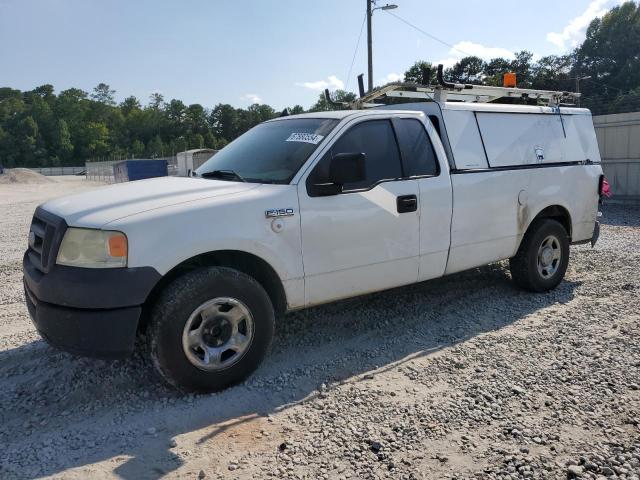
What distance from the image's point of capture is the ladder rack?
5383mm

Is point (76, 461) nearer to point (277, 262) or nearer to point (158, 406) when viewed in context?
point (158, 406)

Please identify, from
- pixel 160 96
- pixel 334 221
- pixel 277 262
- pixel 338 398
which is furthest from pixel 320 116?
pixel 160 96

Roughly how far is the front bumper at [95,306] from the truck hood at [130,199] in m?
0.35

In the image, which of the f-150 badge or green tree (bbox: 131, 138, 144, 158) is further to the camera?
green tree (bbox: 131, 138, 144, 158)

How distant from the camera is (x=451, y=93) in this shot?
6.01 metres

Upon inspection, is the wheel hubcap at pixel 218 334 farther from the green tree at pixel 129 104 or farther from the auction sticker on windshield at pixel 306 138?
the green tree at pixel 129 104

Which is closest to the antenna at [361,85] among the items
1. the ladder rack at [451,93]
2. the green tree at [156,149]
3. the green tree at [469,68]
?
the ladder rack at [451,93]

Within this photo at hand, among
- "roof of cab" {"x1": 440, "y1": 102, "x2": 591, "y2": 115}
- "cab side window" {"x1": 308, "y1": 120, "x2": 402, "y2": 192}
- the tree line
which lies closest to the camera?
"cab side window" {"x1": 308, "y1": 120, "x2": 402, "y2": 192}

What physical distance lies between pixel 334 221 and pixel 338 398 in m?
1.31

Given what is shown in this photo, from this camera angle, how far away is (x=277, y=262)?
3887mm

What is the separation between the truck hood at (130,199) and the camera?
3.47 metres

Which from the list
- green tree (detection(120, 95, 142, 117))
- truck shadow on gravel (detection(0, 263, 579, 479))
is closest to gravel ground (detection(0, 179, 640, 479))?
truck shadow on gravel (detection(0, 263, 579, 479))

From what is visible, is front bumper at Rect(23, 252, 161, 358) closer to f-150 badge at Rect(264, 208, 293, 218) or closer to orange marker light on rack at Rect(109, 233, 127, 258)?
orange marker light on rack at Rect(109, 233, 127, 258)

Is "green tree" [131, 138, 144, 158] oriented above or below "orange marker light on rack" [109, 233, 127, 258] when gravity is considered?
above
